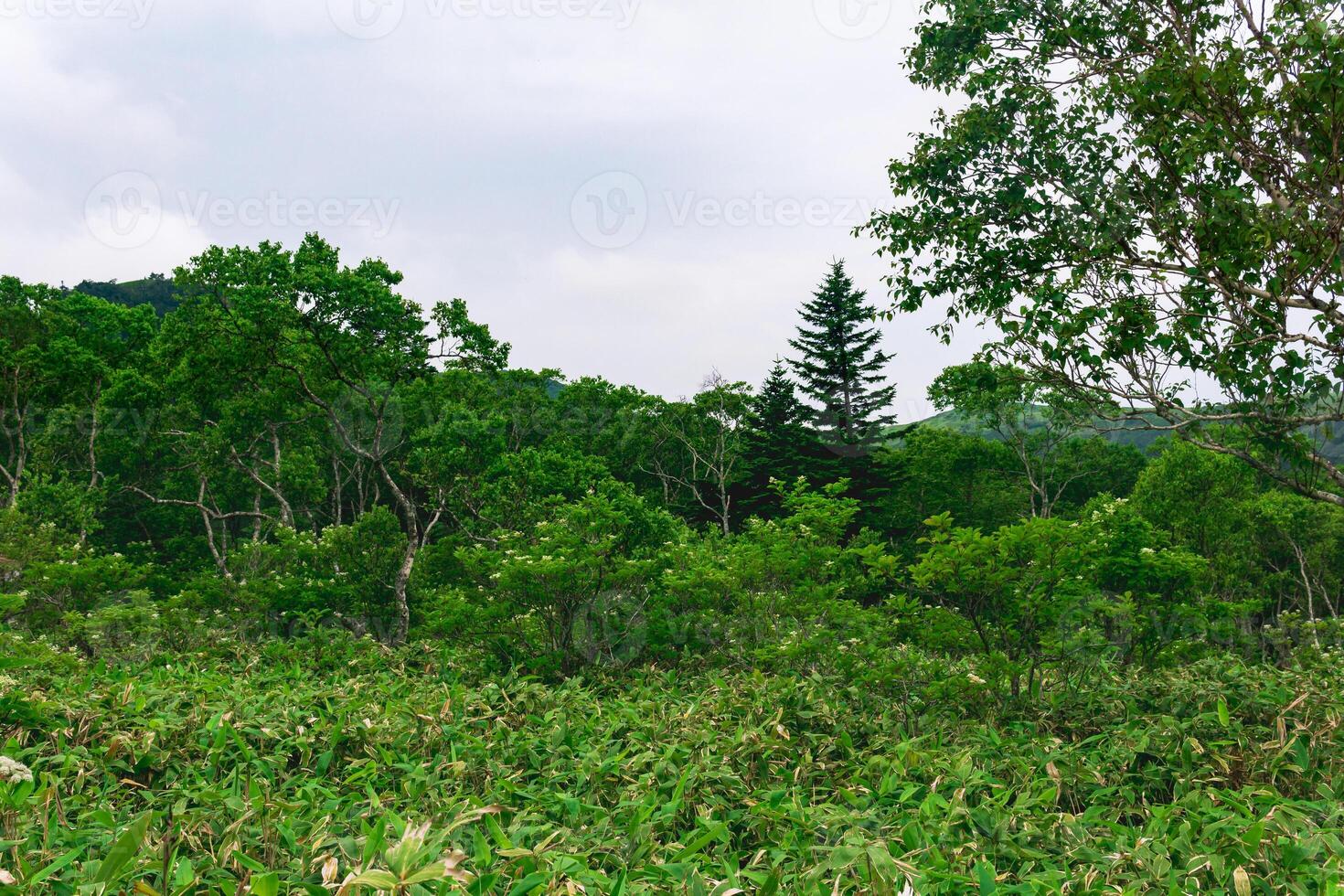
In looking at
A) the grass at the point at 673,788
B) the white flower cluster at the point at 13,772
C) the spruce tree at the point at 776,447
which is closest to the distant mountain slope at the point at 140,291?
the spruce tree at the point at 776,447

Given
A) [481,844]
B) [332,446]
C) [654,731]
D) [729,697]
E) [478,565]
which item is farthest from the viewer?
[332,446]

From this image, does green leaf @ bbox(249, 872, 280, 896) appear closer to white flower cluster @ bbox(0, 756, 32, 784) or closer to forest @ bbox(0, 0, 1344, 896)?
forest @ bbox(0, 0, 1344, 896)

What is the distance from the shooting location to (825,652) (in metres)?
7.78

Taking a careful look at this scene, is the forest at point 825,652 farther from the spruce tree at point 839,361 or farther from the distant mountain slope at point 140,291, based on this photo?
the distant mountain slope at point 140,291

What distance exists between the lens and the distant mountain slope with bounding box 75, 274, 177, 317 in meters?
54.8

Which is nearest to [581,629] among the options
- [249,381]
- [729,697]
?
[729,697]

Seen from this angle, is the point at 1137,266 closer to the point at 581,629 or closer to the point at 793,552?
the point at 793,552

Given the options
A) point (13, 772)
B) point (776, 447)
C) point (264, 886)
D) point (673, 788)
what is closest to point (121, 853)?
point (264, 886)

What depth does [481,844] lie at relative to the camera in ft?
8.60

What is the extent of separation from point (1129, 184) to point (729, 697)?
5111 mm

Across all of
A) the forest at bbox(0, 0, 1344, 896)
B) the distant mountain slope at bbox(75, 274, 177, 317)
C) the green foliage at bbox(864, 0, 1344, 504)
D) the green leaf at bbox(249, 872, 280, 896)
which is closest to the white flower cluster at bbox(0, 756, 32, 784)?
the forest at bbox(0, 0, 1344, 896)

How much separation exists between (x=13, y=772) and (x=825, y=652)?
6.01m

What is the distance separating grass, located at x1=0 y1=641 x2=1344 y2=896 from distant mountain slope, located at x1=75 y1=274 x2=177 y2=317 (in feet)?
186

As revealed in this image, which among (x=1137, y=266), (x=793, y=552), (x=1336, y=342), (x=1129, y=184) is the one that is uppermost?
(x=1129, y=184)
